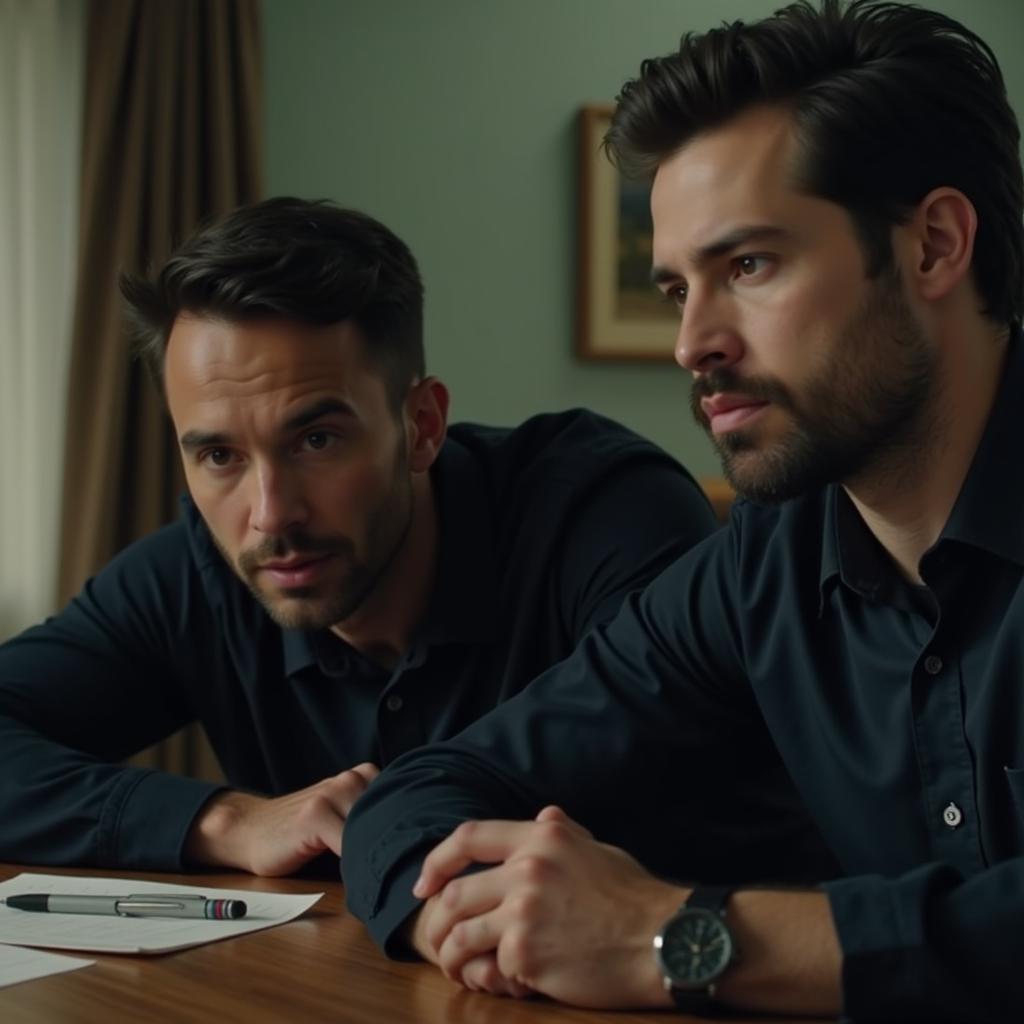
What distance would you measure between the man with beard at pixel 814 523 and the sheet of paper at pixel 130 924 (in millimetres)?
94

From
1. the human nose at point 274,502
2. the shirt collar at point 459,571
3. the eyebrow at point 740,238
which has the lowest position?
the shirt collar at point 459,571

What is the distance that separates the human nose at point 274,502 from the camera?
6.20 feet

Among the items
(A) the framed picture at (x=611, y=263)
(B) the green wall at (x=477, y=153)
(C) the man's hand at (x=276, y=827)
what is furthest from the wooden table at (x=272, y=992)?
(A) the framed picture at (x=611, y=263)

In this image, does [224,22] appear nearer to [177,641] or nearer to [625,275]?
[625,275]

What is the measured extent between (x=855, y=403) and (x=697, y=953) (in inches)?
22.2

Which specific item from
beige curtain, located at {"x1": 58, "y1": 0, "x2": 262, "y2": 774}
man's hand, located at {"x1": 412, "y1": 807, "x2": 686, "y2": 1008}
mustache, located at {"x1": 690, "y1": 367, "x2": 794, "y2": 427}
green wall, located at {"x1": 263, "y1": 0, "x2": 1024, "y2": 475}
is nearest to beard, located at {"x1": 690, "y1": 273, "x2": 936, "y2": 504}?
mustache, located at {"x1": 690, "y1": 367, "x2": 794, "y2": 427}

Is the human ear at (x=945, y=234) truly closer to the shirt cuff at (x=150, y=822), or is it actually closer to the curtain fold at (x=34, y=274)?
the shirt cuff at (x=150, y=822)

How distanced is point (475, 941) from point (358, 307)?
39.1 inches

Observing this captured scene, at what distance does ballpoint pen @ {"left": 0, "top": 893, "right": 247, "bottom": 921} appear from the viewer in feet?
4.70

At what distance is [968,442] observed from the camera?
1.47 meters

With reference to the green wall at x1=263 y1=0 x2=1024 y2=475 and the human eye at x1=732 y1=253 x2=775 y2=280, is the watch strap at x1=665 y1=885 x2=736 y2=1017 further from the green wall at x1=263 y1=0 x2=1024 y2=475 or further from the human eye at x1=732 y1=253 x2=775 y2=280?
the green wall at x1=263 y1=0 x2=1024 y2=475

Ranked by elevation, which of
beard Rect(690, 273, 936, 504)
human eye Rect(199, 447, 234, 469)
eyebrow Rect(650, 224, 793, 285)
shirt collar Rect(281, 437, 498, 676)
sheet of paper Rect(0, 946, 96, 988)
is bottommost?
sheet of paper Rect(0, 946, 96, 988)

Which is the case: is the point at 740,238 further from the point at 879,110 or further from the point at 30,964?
the point at 30,964

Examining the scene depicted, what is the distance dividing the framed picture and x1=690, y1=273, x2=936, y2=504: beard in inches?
123
